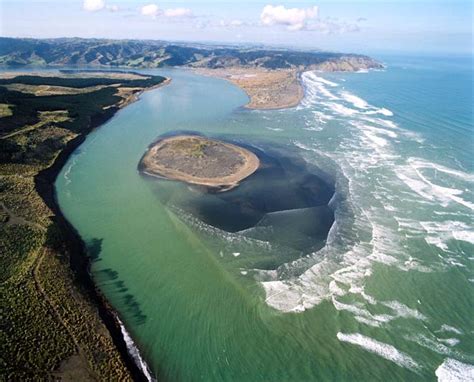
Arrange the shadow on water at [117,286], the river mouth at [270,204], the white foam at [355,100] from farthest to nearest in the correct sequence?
1. the white foam at [355,100]
2. the river mouth at [270,204]
3. the shadow on water at [117,286]

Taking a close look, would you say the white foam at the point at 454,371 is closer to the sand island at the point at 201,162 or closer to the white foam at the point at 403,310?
the white foam at the point at 403,310

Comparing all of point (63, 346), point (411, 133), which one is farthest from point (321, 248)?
point (411, 133)

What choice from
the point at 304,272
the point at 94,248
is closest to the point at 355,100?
the point at 304,272

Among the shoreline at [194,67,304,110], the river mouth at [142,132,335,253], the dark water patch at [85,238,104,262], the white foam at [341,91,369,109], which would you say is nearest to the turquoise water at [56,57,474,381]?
the dark water patch at [85,238,104,262]

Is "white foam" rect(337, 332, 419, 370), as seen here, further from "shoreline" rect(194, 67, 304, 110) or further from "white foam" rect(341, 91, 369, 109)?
"white foam" rect(341, 91, 369, 109)

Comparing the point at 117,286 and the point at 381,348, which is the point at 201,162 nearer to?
the point at 117,286

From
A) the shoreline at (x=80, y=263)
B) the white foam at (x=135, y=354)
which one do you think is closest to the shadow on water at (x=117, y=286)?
the shoreline at (x=80, y=263)
